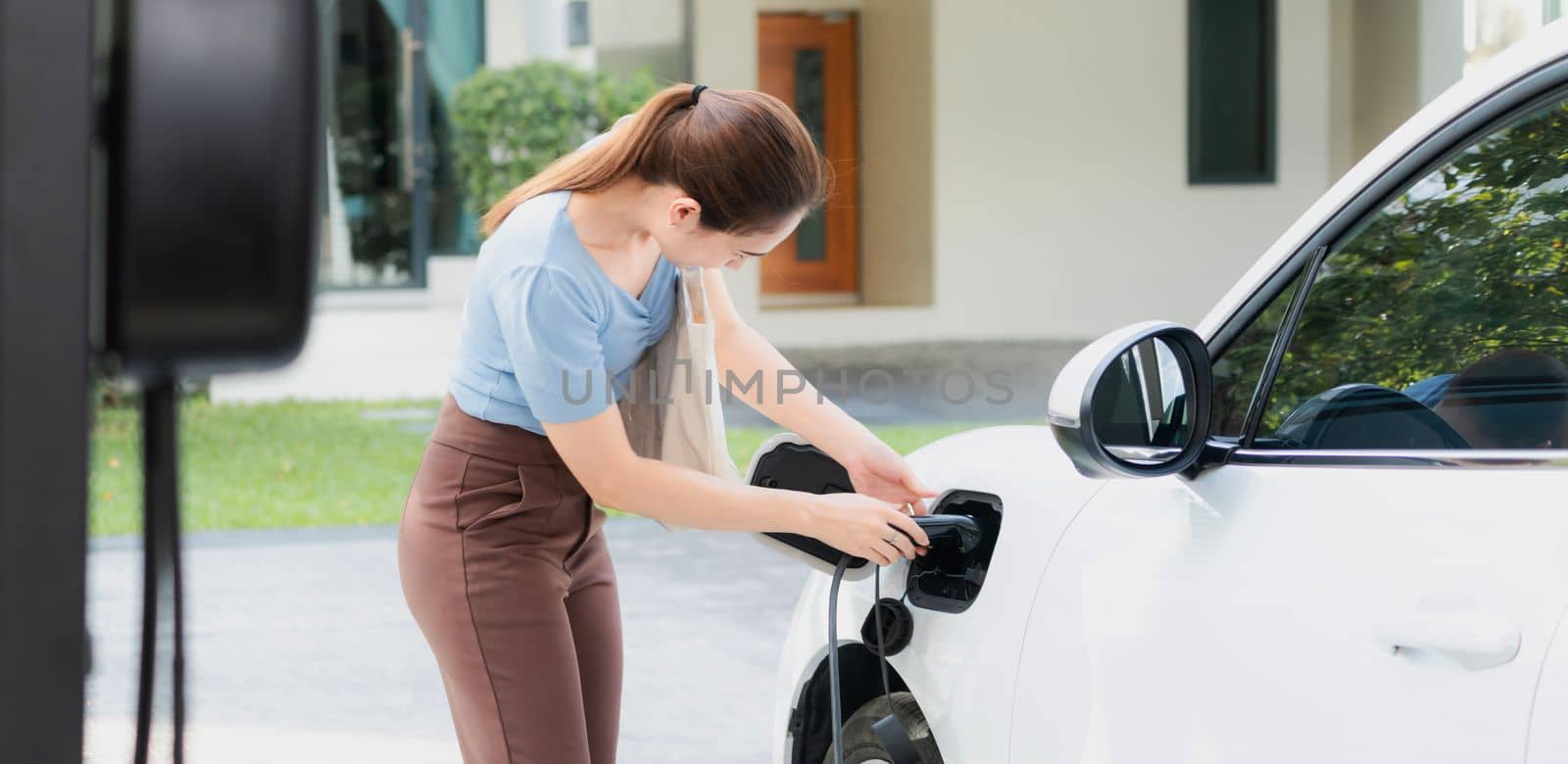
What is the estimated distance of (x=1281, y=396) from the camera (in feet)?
7.55

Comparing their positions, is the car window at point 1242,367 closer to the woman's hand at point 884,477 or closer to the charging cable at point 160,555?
the woman's hand at point 884,477

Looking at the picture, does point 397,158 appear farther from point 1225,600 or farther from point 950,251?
point 1225,600

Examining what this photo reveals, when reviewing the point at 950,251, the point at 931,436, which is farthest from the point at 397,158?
the point at 931,436

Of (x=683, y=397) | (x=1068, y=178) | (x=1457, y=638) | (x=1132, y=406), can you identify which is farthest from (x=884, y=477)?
(x=1068, y=178)

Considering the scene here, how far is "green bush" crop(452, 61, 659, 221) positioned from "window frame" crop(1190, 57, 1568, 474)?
10.6m

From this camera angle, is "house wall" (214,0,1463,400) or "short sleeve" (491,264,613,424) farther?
"house wall" (214,0,1463,400)

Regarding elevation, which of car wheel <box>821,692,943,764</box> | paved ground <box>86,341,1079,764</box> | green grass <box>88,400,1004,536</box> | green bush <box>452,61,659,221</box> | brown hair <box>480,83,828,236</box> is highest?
green bush <box>452,61,659,221</box>

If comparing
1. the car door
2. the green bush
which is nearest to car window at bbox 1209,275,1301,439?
the car door

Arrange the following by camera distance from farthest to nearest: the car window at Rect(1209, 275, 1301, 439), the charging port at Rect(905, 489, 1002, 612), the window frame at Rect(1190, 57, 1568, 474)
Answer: the charging port at Rect(905, 489, 1002, 612), the car window at Rect(1209, 275, 1301, 439), the window frame at Rect(1190, 57, 1568, 474)

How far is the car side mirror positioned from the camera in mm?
2113

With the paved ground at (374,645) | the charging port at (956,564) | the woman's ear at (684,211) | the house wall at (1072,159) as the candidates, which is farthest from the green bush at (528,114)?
the woman's ear at (684,211)

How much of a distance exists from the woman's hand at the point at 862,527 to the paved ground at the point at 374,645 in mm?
1957

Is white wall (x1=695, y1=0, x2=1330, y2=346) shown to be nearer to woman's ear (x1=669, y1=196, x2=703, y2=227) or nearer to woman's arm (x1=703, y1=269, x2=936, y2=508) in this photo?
woman's arm (x1=703, y1=269, x2=936, y2=508)

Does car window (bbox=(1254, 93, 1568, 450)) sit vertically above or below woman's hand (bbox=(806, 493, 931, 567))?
above
